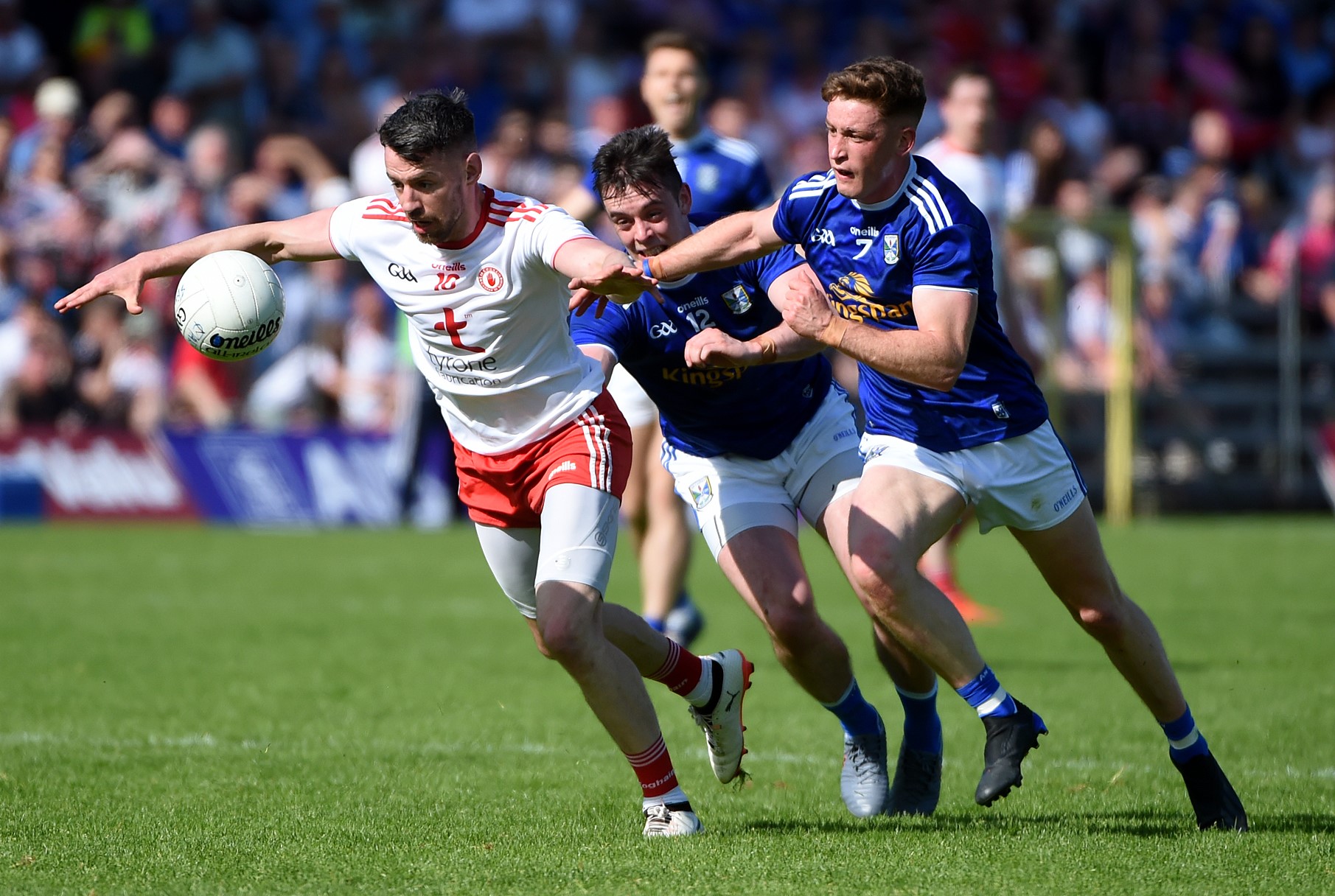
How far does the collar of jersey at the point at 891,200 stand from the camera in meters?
5.07

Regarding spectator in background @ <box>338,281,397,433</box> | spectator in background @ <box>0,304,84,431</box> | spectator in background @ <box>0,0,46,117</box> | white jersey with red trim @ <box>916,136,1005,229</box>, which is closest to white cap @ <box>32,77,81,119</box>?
spectator in background @ <box>0,0,46,117</box>

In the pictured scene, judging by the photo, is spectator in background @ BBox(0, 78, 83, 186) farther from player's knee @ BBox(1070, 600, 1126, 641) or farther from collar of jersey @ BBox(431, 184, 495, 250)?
player's knee @ BBox(1070, 600, 1126, 641)

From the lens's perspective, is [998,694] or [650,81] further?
[650,81]

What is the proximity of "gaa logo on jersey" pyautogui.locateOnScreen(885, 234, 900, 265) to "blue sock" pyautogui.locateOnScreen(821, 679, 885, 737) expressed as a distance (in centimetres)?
156

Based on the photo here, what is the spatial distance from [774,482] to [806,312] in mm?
1170

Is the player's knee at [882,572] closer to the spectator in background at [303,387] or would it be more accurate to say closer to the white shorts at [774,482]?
the white shorts at [774,482]

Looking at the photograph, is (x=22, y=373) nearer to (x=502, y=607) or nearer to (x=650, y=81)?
(x=502, y=607)

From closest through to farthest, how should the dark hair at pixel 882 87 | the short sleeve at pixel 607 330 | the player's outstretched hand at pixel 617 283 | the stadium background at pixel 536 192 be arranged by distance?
the player's outstretched hand at pixel 617 283 → the dark hair at pixel 882 87 → the short sleeve at pixel 607 330 → the stadium background at pixel 536 192

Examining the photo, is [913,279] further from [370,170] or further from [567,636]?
[370,170]

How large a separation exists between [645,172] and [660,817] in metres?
2.15

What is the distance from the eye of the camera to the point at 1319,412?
1773 cm

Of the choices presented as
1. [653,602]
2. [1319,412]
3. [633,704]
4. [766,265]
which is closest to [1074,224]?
[1319,412]

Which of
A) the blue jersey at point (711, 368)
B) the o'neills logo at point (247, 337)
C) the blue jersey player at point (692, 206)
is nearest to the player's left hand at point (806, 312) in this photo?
the blue jersey at point (711, 368)

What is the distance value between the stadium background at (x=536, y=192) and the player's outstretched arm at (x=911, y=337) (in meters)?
9.16
